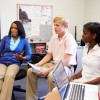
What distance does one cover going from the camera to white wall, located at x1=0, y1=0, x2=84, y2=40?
13.4ft

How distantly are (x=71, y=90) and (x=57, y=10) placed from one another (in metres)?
3.40

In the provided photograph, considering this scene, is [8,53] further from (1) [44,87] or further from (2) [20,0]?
(2) [20,0]

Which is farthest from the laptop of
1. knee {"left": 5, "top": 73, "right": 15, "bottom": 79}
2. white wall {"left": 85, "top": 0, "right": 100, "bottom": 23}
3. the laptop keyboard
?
white wall {"left": 85, "top": 0, "right": 100, "bottom": 23}

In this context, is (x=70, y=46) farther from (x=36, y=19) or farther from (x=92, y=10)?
(x=36, y=19)

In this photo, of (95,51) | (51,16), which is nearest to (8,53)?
(95,51)

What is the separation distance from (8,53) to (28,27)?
198 centimetres

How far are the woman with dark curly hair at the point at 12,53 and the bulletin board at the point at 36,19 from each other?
1.80 meters

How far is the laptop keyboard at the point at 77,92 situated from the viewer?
106 cm

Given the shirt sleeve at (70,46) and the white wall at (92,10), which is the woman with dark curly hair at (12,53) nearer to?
the shirt sleeve at (70,46)

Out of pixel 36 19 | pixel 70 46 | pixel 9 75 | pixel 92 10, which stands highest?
pixel 92 10

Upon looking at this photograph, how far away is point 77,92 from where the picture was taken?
3.74ft

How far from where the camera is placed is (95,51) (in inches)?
59.3

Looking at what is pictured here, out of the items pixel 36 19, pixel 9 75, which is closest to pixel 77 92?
pixel 9 75

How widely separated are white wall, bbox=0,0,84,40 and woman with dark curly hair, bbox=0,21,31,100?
70.9 inches
